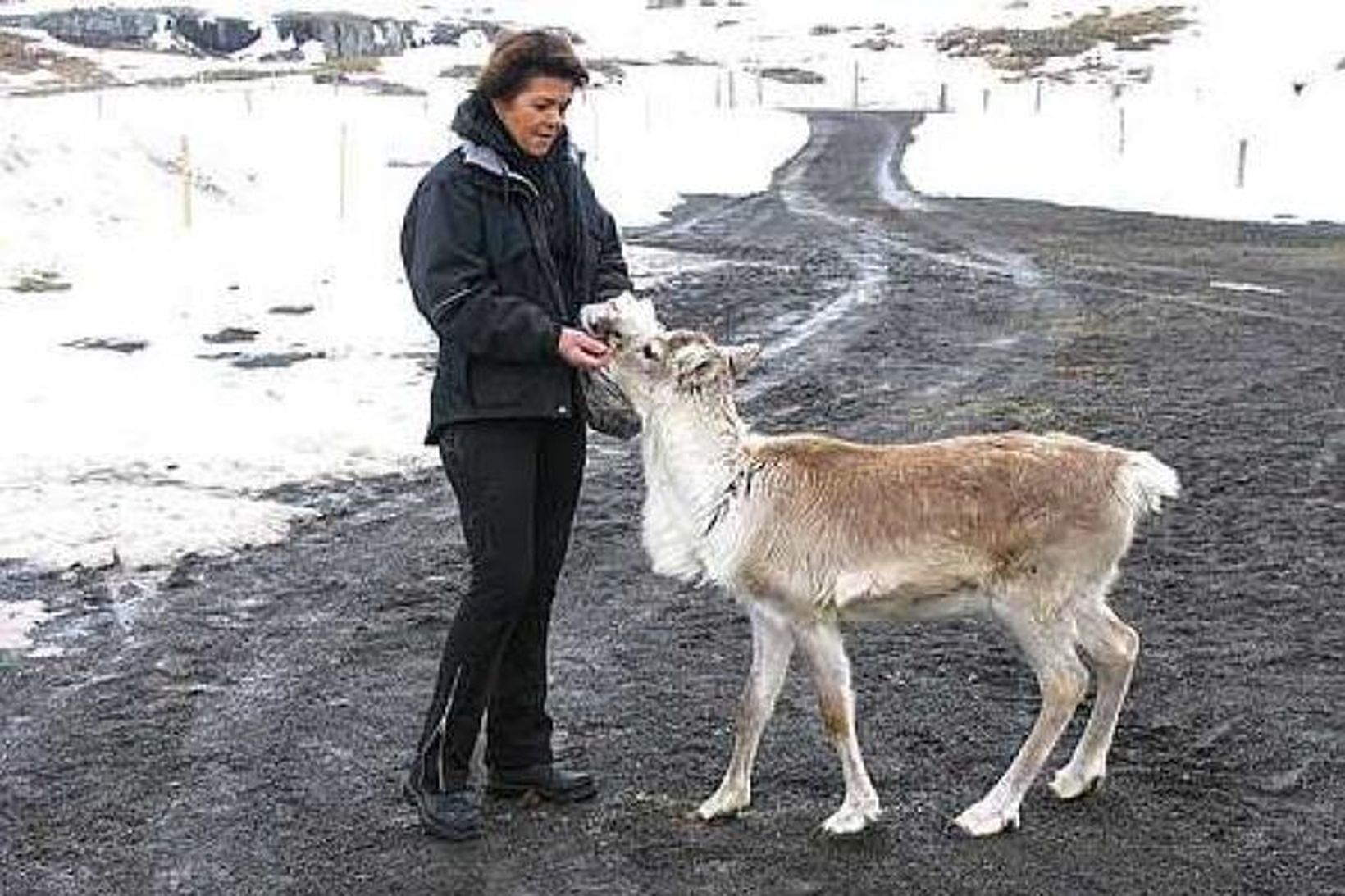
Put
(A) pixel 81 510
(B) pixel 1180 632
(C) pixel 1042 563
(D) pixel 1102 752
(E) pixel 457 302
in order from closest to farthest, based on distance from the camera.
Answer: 1. (E) pixel 457 302
2. (C) pixel 1042 563
3. (D) pixel 1102 752
4. (B) pixel 1180 632
5. (A) pixel 81 510

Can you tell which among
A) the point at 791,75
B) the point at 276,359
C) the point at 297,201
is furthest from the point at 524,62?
the point at 791,75

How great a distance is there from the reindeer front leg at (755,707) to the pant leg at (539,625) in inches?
23.6

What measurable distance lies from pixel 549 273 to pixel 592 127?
146 ft

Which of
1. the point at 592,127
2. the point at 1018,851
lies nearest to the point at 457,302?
the point at 1018,851

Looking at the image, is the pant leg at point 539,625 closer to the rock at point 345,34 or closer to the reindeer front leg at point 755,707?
the reindeer front leg at point 755,707

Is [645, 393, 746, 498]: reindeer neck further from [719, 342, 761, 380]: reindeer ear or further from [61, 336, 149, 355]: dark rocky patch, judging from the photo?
[61, 336, 149, 355]: dark rocky patch

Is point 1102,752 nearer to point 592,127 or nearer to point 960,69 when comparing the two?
point 592,127

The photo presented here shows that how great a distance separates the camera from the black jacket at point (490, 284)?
4930 mm

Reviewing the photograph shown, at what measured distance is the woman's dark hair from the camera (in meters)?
4.93

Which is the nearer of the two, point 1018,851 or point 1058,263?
point 1018,851

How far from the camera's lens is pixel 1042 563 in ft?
17.2

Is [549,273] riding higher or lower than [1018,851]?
higher

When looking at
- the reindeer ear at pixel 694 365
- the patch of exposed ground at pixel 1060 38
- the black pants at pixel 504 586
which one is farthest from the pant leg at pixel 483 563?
the patch of exposed ground at pixel 1060 38

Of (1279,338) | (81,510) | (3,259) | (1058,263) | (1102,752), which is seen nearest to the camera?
(1102,752)
